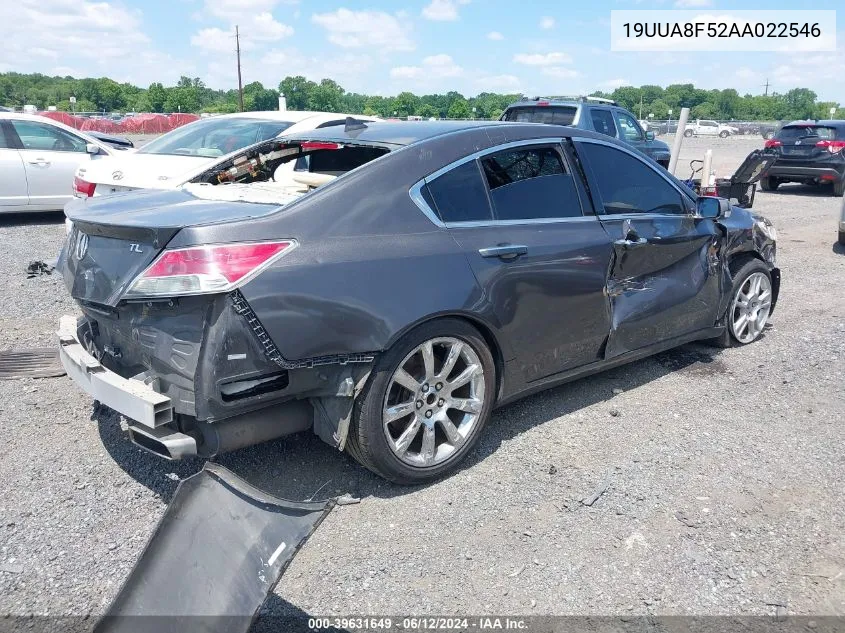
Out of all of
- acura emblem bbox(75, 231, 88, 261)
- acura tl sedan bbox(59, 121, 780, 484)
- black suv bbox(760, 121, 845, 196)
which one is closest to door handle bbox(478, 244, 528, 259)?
acura tl sedan bbox(59, 121, 780, 484)

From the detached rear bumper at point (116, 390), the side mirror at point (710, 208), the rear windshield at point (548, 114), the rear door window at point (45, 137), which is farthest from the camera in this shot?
the rear windshield at point (548, 114)

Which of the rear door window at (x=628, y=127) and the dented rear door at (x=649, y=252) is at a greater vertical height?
the rear door window at (x=628, y=127)

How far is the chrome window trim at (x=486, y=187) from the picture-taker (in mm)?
3520

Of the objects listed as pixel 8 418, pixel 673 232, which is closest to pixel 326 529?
pixel 8 418

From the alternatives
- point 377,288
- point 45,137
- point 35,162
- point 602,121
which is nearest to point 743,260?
point 377,288

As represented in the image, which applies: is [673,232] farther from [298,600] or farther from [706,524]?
[298,600]

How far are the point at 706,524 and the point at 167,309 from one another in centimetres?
254

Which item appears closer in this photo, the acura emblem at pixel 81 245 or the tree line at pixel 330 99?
the acura emblem at pixel 81 245

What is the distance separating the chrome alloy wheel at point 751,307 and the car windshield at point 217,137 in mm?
4982

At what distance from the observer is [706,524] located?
3.33m

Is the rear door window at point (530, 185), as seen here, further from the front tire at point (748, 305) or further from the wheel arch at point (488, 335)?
the front tire at point (748, 305)

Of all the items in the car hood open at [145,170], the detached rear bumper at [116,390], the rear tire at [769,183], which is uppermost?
the car hood open at [145,170]

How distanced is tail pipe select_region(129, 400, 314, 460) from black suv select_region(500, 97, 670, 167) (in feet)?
30.6

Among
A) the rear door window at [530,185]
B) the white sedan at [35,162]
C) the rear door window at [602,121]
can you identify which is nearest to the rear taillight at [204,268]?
the rear door window at [530,185]
